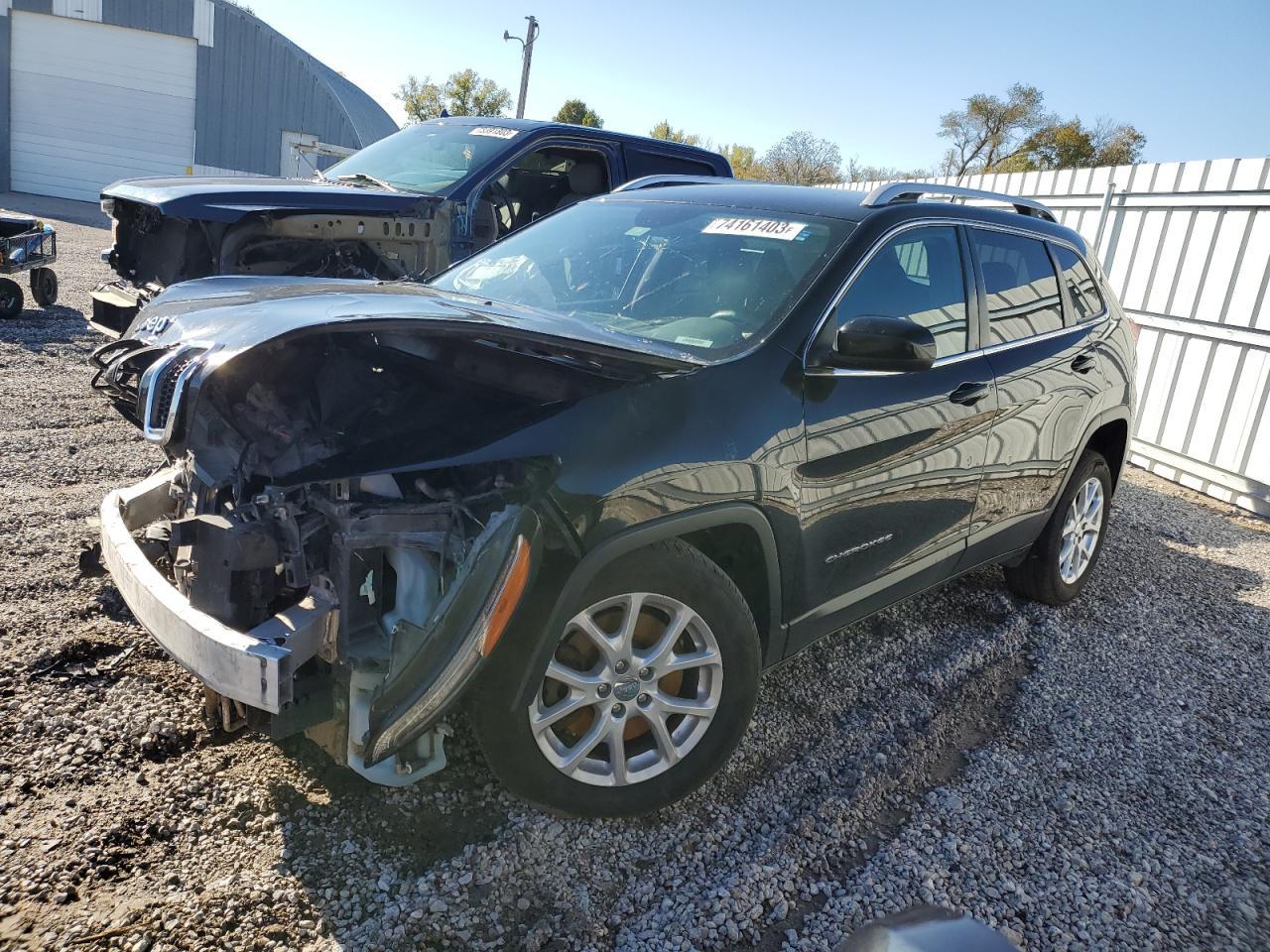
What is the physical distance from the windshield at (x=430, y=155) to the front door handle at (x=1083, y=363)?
4.38m

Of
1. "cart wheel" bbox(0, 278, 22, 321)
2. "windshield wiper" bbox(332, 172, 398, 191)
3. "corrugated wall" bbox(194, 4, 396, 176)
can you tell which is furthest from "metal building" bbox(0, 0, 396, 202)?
"windshield wiper" bbox(332, 172, 398, 191)

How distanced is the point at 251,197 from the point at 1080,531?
17.7 ft

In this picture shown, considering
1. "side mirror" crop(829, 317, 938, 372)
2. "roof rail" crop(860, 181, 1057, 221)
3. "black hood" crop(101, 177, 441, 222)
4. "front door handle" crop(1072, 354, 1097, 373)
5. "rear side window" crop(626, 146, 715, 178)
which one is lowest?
"front door handle" crop(1072, 354, 1097, 373)

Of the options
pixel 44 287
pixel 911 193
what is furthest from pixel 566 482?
pixel 44 287

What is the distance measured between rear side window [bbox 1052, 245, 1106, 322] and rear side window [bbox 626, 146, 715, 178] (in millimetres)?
3391

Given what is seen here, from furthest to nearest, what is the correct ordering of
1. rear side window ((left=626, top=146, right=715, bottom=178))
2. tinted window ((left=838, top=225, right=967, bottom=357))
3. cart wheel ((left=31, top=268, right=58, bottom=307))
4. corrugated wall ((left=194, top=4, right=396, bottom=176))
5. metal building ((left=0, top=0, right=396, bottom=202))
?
corrugated wall ((left=194, top=4, right=396, bottom=176)), metal building ((left=0, top=0, right=396, bottom=202)), cart wheel ((left=31, top=268, right=58, bottom=307)), rear side window ((left=626, top=146, right=715, bottom=178)), tinted window ((left=838, top=225, right=967, bottom=357))

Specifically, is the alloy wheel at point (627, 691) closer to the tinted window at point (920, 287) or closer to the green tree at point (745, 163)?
the tinted window at point (920, 287)

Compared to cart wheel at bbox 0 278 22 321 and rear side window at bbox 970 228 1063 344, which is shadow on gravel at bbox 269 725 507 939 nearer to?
rear side window at bbox 970 228 1063 344

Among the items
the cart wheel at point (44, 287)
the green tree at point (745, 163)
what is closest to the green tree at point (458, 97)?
the green tree at point (745, 163)

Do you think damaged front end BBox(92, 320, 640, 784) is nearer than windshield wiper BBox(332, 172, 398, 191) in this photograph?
Yes

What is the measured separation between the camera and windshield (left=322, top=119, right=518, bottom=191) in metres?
6.60

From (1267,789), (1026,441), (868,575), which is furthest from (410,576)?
(1267,789)

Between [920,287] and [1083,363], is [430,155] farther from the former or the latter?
[1083,363]

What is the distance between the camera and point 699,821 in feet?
Answer: 9.15
